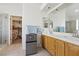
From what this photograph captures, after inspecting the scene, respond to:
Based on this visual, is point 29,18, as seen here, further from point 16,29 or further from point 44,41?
point 44,41

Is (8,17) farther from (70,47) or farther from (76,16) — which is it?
(70,47)

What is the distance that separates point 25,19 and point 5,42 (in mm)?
1233

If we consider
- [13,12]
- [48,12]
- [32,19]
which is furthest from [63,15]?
[13,12]

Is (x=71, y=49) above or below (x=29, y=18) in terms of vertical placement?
below

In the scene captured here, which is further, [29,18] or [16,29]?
[29,18]

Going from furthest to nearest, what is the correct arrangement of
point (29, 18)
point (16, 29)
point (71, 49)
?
1. point (29, 18)
2. point (16, 29)
3. point (71, 49)

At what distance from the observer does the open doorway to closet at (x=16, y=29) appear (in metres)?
4.43

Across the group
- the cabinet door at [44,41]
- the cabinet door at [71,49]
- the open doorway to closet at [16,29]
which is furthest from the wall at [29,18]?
the cabinet door at [71,49]

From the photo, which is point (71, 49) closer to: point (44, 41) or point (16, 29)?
point (44, 41)

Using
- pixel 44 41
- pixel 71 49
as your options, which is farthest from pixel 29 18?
pixel 71 49

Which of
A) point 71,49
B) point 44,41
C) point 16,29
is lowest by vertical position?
point 44,41

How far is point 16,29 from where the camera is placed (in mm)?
4461

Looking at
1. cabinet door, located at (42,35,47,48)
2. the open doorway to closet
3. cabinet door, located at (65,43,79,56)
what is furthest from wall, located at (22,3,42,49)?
Answer: cabinet door, located at (65,43,79,56)

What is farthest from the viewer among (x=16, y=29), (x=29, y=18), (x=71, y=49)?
(x=29, y=18)
